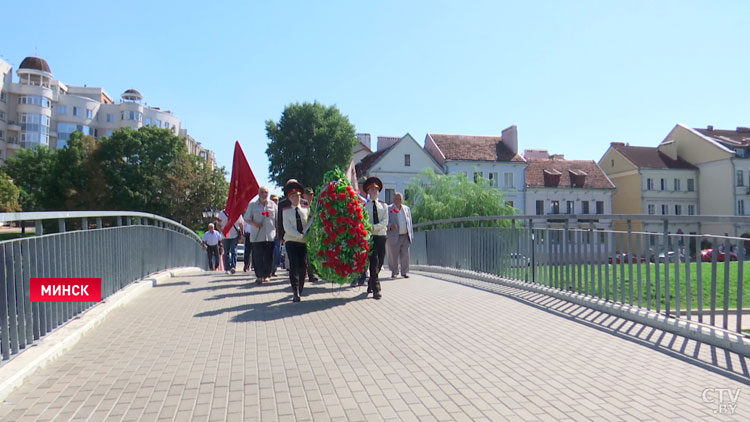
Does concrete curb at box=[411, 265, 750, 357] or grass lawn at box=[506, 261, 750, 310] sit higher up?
grass lawn at box=[506, 261, 750, 310]

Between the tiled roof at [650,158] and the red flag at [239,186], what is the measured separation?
59318 millimetres

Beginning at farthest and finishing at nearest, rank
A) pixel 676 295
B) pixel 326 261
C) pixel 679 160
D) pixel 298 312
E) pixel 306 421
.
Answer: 1. pixel 679 160
2. pixel 326 261
3. pixel 298 312
4. pixel 676 295
5. pixel 306 421

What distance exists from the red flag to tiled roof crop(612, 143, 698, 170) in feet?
195

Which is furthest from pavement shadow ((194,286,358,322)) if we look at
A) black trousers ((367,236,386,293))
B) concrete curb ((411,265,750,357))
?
concrete curb ((411,265,750,357))

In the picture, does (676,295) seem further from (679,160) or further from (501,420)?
(679,160)

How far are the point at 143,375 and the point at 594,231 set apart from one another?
5.81 meters

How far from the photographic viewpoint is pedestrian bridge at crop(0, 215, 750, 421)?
3.84 metres

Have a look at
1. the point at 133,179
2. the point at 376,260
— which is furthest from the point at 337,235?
the point at 133,179

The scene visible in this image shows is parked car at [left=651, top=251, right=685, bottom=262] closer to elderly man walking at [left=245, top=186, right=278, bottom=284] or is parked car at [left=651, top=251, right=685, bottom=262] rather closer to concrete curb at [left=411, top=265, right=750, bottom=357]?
concrete curb at [left=411, top=265, right=750, bottom=357]

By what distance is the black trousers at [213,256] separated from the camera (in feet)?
58.4

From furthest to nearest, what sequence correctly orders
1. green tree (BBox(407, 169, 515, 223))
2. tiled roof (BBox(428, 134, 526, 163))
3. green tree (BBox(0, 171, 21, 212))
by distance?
tiled roof (BBox(428, 134, 526, 163)) < green tree (BBox(0, 171, 21, 212)) < green tree (BBox(407, 169, 515, 223))

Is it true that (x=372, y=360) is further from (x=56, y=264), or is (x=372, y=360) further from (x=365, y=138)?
(x=365, y=138)

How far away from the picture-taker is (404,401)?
3.97m

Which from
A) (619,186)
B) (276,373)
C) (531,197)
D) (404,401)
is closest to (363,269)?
(276,373)
